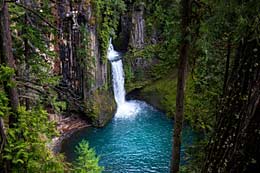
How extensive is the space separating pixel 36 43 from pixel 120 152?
10.4 m

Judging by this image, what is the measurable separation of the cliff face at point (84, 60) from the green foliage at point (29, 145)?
1275cm

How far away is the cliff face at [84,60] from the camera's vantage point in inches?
730

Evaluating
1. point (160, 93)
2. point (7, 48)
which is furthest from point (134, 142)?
point (7, 48)

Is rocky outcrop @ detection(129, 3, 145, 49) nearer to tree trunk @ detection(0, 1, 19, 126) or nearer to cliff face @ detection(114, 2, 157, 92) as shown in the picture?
cliff face @ detection(114, 2, 157, 92)

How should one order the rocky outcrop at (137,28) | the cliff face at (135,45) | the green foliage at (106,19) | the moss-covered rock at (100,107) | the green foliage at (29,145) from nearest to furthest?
the green foliage at (29,145)
the moss-covered rock at (100,107)
the green foliage at (106,19)
the rocky outcrop at (137,28)
the cliff face at (135,45)

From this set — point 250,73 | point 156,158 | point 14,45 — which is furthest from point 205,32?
point 156,158

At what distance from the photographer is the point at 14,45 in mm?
7742

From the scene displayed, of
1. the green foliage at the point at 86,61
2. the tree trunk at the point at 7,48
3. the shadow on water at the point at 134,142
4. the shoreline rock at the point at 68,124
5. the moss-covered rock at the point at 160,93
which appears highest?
the tree trunk at the point at 7,48

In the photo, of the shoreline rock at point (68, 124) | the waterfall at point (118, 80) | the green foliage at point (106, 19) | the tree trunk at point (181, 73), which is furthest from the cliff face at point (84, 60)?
the tree trunk at point (181, 73)

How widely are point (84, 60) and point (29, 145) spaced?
1452cm

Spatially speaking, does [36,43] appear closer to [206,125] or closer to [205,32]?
[205,32]

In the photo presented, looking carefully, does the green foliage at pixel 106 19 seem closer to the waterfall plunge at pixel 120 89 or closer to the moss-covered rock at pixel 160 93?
the waterfall plunge at pixel 120 89

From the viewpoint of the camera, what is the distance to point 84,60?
769 inches

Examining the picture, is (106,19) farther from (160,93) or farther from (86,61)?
(160,93)
